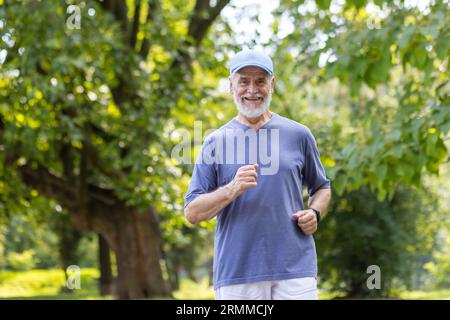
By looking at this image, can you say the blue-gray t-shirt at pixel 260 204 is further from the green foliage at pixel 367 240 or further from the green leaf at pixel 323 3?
the green foliage at pixel 367 240

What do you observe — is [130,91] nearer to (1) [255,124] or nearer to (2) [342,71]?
(2) [342,71]

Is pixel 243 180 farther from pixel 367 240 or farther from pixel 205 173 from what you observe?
pixel 367 240

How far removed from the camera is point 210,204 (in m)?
2.63

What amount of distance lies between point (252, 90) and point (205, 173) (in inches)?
14.4

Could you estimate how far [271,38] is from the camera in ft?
32.7

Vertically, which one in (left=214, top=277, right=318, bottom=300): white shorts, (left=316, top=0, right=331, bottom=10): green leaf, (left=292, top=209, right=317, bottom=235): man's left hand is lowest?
(left=214, top=277, right=318, bottom=300): white shorts

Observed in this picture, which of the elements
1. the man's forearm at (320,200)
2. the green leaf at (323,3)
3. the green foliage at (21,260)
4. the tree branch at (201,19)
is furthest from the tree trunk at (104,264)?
the man's forearm at (320,200)

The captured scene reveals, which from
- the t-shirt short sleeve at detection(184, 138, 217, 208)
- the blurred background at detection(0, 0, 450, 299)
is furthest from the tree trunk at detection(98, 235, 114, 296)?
the t-shirt short sleeve at detection(184, 138, 217, 208)

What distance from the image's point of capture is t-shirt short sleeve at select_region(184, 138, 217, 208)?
108 inches

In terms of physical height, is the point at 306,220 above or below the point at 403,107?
below

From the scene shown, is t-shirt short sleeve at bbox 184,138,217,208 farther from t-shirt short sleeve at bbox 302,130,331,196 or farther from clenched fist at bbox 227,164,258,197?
t-shirt short sleeve at bbox 302,130,331,196

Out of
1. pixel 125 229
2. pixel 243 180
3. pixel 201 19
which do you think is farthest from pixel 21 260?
pixel 243 180

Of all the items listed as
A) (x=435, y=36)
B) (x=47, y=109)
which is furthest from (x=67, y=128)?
(x=435, y=36)
